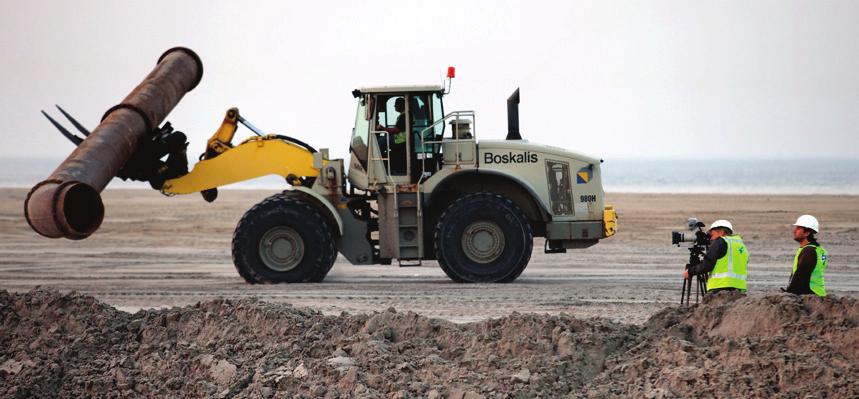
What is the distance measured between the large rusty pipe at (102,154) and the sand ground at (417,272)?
1301mm

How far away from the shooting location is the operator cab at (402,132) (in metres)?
16.2

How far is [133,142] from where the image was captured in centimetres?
1587

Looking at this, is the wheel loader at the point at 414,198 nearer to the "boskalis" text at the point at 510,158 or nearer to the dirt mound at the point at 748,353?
the "boskalis" text at the point at 510,158

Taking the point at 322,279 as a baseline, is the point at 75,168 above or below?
above

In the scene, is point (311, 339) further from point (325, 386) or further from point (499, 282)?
point (499, 282)

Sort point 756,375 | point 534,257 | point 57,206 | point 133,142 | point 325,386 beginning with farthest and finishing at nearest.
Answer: point 534,257 → point 133,142 → point 57,206 → point 325,386 → point 756,375

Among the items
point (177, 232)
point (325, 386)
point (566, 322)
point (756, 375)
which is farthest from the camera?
point (177, 232)

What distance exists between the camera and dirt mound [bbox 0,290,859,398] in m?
9.03

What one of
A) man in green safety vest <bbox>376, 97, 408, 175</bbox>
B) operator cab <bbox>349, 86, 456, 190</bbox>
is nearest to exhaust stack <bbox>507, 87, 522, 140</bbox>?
operator cab <bbox>349, 86, 456, 190</bbox>

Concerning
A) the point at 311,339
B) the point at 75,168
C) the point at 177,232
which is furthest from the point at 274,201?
the point at 177,232

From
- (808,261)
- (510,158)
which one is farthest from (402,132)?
(808,261)

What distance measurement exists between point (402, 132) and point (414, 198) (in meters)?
0.92

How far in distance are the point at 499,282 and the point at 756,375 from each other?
7608 mm

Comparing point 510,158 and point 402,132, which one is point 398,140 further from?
point 510,158
